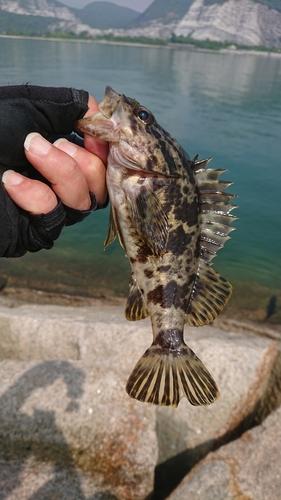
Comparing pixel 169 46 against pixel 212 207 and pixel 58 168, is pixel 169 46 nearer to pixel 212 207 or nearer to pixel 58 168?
pixel 212 207

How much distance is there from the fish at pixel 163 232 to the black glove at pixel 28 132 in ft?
0.63

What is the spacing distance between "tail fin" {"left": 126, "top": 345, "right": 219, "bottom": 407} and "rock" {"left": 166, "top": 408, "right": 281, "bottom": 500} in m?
2.81

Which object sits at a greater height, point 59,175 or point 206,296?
point 59,175

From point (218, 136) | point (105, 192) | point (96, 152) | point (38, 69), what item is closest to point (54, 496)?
point (105, 192)

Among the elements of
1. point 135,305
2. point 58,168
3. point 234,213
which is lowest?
point 234,213

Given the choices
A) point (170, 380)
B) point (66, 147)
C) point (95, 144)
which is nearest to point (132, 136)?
point (95, 144)

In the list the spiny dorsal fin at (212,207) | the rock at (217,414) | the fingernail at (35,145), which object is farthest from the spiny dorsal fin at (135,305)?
the rock at (217,414)

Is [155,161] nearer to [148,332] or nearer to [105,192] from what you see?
[105,192]

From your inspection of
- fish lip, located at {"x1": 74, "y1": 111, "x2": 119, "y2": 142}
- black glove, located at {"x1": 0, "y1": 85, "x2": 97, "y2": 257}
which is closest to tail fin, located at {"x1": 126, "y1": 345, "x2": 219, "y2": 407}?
black glove, located at {"x1": 0, "y1": 85, "x2": 97, "y2": 257}

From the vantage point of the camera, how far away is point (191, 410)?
22.4ft

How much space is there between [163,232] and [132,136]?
88 cm

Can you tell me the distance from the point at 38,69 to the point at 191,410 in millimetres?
58537

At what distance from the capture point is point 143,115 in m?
3.66

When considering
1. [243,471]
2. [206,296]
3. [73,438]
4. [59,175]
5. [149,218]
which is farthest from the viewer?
[73,438]
